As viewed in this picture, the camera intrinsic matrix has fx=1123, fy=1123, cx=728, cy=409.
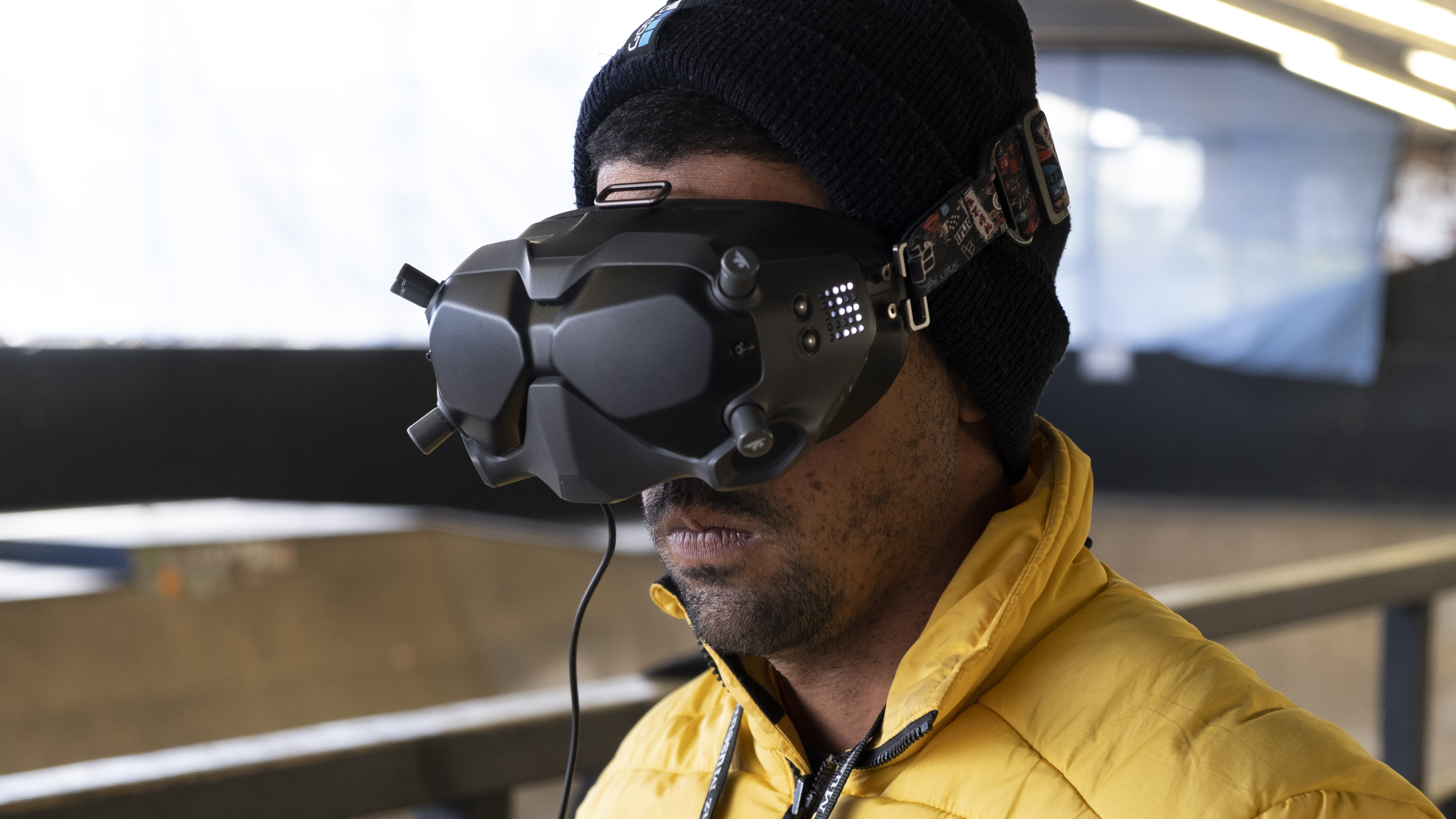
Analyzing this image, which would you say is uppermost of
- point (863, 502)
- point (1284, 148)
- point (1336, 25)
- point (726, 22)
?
point (726, 22)

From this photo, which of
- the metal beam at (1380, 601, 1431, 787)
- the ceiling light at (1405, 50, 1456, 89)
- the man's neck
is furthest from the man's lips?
the ceiling light at (1405, 50, 1456, 89)

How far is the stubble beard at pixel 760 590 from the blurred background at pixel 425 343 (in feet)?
11.5

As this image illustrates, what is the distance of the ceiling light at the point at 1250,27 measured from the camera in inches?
167

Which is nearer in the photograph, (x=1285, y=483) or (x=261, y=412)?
(x=261, y=412)

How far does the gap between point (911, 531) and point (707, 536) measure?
0.57ft

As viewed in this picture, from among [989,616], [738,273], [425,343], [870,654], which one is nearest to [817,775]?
[870,654]

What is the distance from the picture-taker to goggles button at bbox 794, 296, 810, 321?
2.51ft

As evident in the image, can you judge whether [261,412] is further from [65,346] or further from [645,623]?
[645,623]

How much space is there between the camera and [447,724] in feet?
4.00

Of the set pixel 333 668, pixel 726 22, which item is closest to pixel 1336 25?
pixel 726 22

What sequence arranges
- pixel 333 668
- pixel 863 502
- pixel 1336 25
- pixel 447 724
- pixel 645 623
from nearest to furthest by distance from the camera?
pixel 863 502
pixel 447 724
pixel 1336 25
pixel 333 668
pixel 645 623

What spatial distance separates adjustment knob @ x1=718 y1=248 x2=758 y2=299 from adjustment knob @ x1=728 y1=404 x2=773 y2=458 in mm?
74

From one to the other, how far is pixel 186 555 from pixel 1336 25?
5.74m

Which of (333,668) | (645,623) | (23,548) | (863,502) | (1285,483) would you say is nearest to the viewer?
(863,502)
